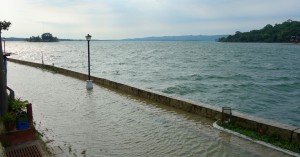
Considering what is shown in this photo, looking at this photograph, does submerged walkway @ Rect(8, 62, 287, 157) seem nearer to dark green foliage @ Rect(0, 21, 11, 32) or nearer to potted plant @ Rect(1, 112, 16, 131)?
potted plant @ Rect(1, 112, 16, 131)

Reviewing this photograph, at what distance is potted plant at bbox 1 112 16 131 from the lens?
6457 mm

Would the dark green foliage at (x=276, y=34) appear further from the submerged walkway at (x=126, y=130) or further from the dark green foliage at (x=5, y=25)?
the dark green foliage at (x=5, y=25)

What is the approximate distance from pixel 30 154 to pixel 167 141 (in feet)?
11.1

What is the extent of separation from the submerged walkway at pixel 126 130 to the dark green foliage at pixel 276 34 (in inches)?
5698

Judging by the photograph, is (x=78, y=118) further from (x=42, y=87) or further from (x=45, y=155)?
(x=42, y=87)

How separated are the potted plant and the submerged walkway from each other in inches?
44.5

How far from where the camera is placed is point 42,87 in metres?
16.2

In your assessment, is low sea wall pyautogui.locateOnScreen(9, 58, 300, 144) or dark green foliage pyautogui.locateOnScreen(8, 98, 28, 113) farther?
low sea wall pyautogui.locateOnScreen(9, 58, 300, 144)

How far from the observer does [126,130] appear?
8602mm

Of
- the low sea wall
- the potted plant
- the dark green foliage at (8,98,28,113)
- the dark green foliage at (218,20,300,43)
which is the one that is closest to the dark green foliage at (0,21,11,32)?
the dark green foliage at (8,98,28,113)

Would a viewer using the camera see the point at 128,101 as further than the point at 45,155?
Yes

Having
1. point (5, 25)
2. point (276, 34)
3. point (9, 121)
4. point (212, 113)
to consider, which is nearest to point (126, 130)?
point (212, 113)

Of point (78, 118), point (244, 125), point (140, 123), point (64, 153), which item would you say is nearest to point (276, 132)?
point (244, 125)

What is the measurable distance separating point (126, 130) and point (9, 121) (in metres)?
3.28
